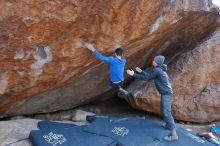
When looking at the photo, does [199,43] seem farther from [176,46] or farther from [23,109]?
[23,109]

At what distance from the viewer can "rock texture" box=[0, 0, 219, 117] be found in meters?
6.49

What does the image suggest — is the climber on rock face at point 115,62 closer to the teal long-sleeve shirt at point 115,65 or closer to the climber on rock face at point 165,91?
the teal long-sleeve shirt at point 115,65

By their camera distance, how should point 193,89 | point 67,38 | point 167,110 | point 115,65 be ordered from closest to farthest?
point 67,38, point 167,110, point 115,65, point 193,89

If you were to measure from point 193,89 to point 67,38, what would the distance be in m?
4.10

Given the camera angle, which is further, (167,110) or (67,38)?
(167,110)

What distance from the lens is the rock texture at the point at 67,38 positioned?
6488 mm

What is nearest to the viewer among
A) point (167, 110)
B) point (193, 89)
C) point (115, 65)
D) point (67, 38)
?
point (67, 38)

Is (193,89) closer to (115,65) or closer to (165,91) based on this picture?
(165,91)

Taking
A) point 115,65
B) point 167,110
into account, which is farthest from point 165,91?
point 115,65

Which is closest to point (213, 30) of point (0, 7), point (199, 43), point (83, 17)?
point (199, 43)

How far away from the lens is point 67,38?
23.2 feet

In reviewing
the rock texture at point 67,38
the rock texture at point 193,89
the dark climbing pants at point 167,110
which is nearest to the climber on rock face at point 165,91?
the dark climbing pants at point 167,110

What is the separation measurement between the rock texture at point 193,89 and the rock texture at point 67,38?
87 centimetres

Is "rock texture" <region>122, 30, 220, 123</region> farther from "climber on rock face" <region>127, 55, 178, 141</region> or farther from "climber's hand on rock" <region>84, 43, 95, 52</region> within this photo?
"climber's hand on rock" <region>84, 43, 95, 52</region>
